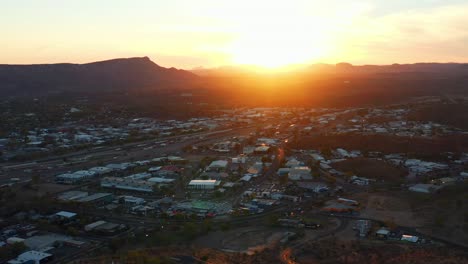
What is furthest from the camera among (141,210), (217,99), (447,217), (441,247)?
(217,99)

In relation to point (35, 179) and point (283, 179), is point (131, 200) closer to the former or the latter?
point (35, 179)

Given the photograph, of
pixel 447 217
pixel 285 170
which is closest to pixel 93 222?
pixel 285 170

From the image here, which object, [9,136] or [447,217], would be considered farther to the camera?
[9,136]

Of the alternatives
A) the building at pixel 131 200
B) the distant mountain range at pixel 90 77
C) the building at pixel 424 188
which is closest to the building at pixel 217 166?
the building at pixel 131 200

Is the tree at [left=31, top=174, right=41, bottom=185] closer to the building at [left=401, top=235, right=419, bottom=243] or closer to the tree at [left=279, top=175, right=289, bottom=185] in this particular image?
the tree at [left=279, top=175, right=289, bottom=185]

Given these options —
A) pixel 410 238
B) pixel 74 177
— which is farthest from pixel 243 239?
pixel 74 177

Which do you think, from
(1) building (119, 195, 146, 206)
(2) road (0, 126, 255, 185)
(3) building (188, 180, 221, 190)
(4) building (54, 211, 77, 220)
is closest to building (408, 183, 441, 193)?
(3) building (188, 180, 221, 190)

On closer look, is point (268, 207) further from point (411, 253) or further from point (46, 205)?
point (46, 205)
